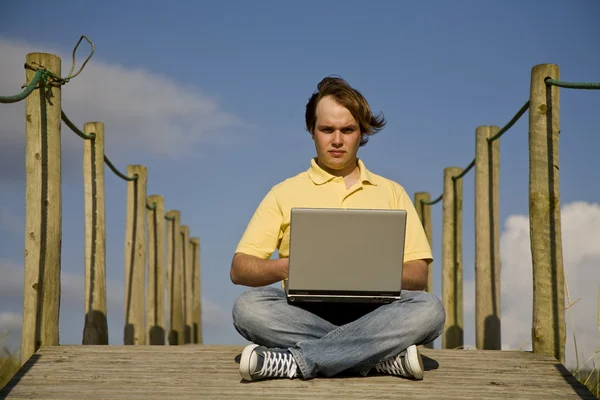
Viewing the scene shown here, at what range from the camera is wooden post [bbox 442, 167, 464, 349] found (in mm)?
8141

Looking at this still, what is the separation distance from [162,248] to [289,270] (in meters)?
5.89

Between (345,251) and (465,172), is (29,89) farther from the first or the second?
(465,172)

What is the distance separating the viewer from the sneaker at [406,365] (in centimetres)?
396

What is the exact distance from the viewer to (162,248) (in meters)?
9.47

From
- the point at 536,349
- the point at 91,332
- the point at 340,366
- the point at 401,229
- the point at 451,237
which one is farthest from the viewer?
the point at 451,237

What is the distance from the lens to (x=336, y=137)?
4.30 m

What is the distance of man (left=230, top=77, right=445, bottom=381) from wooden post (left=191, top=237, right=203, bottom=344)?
9284mm

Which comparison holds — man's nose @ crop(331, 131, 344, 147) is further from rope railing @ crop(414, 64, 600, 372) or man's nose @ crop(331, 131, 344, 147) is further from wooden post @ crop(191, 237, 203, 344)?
wooden post @ crop(191, 237, 203, 344)

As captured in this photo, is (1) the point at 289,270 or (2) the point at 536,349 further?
(2) the point at 536,349

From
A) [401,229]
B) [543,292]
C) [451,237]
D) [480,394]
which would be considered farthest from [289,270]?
[451,237]

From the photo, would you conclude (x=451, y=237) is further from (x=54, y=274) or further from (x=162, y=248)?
(x=54, y=274)

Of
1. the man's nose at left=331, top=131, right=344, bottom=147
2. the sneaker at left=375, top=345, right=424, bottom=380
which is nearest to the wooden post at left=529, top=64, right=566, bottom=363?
the sneaker at left=375, top=345, right=424, bottom=380

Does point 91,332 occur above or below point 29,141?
below

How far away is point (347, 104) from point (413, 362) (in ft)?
4.13
